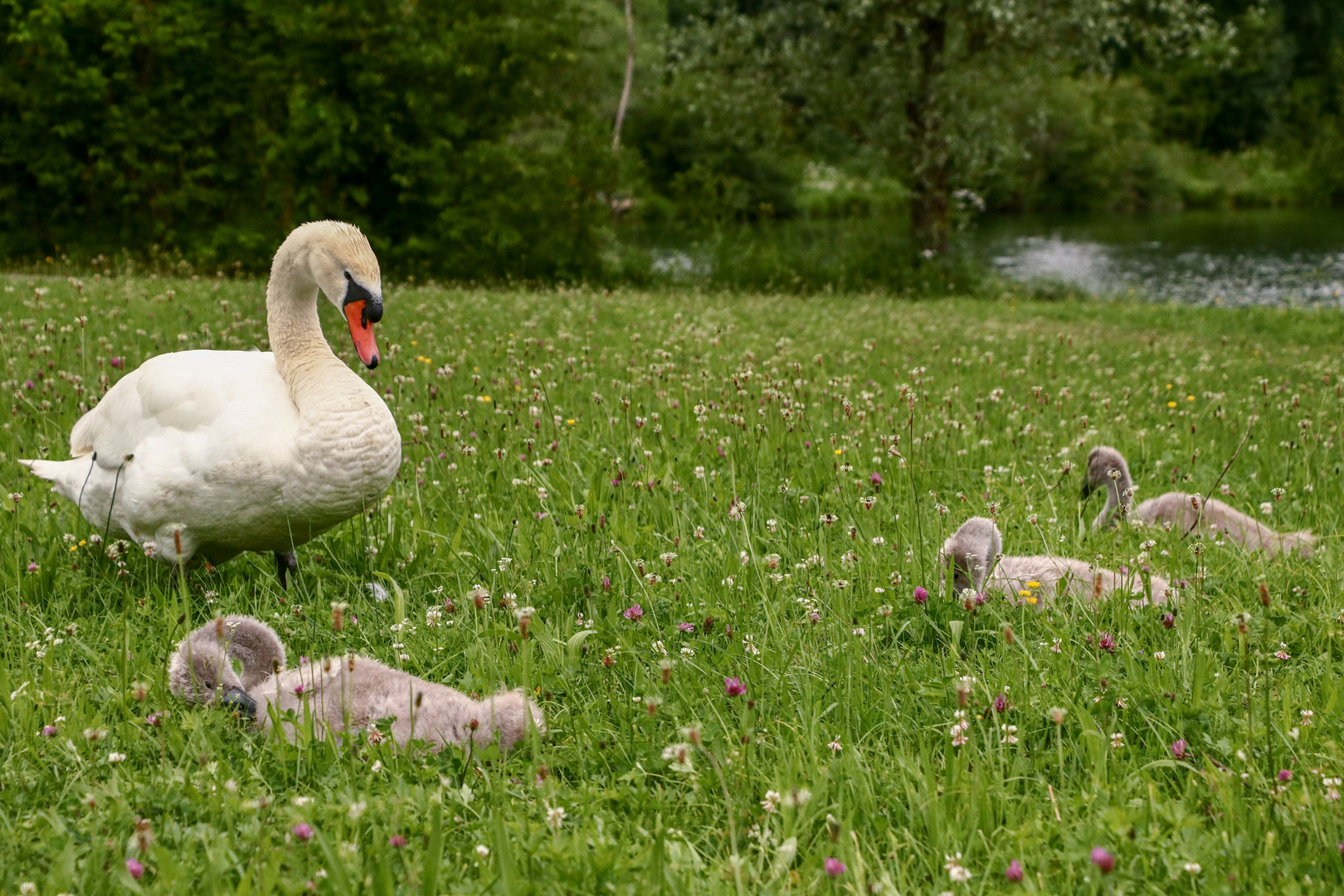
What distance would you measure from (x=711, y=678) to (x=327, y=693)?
121 cm

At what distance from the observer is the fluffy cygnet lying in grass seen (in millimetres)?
3947

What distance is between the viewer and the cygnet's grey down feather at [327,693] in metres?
3.13

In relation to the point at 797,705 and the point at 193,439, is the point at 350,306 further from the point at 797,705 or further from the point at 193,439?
the point at 797,705

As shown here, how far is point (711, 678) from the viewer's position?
11.2 feet

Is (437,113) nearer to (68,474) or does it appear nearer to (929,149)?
(929,149)

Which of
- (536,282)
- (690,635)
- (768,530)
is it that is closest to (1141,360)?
(768,530)

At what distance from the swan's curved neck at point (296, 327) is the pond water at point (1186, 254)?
69.8 ft

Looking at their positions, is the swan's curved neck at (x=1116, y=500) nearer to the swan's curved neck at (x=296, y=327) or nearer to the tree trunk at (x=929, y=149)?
the swan's curved neck at (x=296, y=327)

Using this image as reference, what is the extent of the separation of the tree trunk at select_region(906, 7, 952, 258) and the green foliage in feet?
24.2

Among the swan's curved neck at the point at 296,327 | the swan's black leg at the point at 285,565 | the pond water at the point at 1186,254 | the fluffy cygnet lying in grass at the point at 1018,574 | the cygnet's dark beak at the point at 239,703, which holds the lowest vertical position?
the pond water at the point at 1186,254

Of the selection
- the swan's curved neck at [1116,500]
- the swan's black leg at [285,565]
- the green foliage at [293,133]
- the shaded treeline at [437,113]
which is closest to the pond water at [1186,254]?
the shaded treeline at [437,113]

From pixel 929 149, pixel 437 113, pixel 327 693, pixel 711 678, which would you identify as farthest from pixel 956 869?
pixel 929 149

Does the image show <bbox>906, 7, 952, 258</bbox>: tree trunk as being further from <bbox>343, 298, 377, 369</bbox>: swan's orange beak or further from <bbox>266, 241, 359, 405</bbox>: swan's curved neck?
<bbox>343, 298, 377, 369</bbox>: swan's orange beak

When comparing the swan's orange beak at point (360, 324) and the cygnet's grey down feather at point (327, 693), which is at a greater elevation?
the swan's orange beak at point (360, 324)
